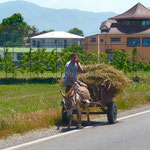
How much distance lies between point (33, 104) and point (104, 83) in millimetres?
6406

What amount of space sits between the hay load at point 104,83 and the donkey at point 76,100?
2.25 ft

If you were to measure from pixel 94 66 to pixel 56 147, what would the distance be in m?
4.93

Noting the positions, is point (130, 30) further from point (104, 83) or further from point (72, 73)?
point (72, 73)

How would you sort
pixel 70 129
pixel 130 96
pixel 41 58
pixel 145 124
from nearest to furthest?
pixel 70 129 < pixel 145 124 < pixel 130 96 < pixel 41 58

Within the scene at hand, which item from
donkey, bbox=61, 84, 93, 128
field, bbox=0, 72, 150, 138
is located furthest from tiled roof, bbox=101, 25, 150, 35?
donkey, bbox=61, 84, 93, 128

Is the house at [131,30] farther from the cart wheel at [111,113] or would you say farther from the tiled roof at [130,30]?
the cart wheel at [111,113]

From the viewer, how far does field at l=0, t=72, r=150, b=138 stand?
13266 millimetres

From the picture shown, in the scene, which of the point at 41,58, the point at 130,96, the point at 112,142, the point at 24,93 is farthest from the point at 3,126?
the point at 41,58

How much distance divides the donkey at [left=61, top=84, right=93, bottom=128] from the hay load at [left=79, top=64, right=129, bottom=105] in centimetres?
69

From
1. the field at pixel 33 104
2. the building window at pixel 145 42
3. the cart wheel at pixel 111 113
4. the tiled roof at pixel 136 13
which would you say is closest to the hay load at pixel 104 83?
the cart wheel at pixel 111 113

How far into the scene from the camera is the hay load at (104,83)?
14.5 meters

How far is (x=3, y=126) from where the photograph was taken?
42.2 ft

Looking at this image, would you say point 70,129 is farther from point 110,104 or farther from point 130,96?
point 130,96

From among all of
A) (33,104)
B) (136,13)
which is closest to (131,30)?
(136,13)
